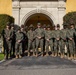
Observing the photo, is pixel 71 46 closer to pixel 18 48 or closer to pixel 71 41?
pixel 71 41

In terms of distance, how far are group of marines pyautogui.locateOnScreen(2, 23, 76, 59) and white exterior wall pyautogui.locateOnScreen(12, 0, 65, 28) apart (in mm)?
5928

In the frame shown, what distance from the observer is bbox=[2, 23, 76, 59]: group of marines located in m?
8.50

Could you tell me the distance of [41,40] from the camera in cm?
867

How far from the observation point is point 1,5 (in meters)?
14.9

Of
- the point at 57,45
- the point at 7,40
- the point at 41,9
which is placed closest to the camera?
the point at 7,40

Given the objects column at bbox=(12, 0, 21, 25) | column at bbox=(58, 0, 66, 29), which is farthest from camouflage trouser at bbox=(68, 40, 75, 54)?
column at bbox=(12, 0, 21, 25)

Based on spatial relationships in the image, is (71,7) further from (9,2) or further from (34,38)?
(34,38)

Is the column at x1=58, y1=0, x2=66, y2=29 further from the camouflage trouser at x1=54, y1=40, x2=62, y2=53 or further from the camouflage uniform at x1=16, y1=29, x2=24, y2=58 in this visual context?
the camouflage uniform at x1=16, y1=29, x2=24, y2=58

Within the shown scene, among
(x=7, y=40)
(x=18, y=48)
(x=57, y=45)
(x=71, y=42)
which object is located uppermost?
(x=7, y=40)

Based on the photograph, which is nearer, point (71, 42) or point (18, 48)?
point (18, 48)

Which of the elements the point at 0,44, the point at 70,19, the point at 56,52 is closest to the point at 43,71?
the point at 56,52

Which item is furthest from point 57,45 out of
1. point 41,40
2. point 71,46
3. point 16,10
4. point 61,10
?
point 16,10

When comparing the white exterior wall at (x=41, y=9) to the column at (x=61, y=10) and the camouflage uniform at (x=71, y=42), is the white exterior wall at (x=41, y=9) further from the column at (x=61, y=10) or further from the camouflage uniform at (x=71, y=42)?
the camouflage uniform at (x=71, y=42)

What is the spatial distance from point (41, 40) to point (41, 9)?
21.7 ft
